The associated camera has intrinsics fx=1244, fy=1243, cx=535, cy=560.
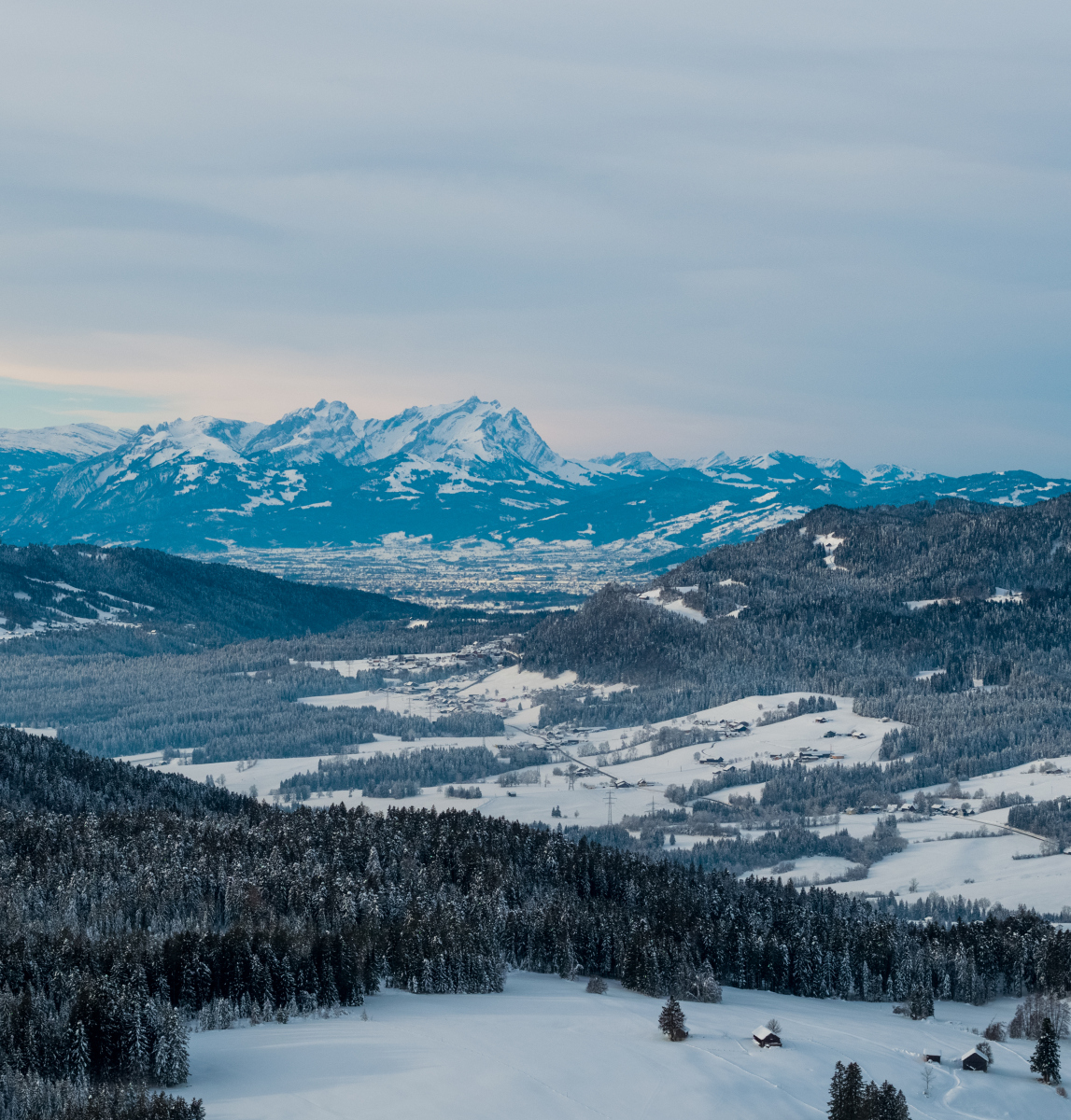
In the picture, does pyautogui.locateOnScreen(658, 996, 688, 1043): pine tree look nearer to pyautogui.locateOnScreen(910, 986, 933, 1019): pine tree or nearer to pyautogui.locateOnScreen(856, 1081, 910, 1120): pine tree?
pyautogui.locateOnScreen(856, 1081, 910, 1120): pine tree

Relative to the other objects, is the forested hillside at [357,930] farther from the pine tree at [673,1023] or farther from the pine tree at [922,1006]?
the pine tree at [673,1023]

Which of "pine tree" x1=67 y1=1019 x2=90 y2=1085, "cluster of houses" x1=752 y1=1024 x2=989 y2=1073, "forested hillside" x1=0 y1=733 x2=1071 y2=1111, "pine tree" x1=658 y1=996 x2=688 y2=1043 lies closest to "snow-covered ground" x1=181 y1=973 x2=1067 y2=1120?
"cluster of houses" x1=752 y1=1024 x2=989 y2=1073

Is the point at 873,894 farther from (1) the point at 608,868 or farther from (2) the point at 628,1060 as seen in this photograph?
(2) the point at 628,1060

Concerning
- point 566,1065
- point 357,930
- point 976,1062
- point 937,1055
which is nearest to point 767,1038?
point 937,1055

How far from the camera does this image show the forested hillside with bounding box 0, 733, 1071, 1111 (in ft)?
254

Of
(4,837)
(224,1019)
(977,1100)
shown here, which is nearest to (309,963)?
(224,1019)

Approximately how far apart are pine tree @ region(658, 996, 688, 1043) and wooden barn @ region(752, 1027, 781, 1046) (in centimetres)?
484

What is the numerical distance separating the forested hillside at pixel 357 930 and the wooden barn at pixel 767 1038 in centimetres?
1628

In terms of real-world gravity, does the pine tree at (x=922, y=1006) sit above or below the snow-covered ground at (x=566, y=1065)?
below

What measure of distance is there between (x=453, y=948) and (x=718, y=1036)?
2269 cm

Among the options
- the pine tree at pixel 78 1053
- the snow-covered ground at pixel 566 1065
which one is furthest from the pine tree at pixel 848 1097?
the pine tree at pixel 78 1053

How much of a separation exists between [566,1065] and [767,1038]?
1535cm

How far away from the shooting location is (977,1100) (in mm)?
77812

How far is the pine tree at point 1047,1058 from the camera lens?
83125 millimetres
